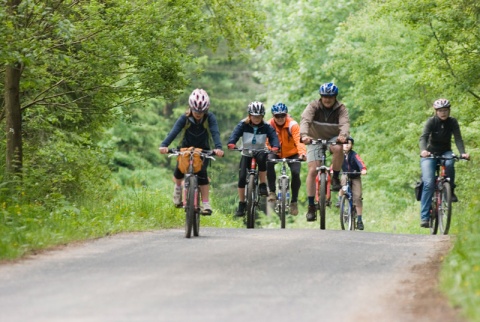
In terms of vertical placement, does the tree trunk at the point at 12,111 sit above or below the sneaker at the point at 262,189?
above

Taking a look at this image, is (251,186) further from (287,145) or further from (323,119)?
(323,119)

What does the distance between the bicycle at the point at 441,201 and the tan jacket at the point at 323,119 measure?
1500mm

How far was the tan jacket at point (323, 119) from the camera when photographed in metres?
16.7

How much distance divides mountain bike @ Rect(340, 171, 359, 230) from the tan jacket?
2592 millimetres

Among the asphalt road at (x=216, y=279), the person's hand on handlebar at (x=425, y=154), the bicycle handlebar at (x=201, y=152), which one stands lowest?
the asphalt road at (x=216, y=279)

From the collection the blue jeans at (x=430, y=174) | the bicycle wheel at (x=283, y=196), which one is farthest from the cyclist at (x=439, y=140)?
the bicycle wheel at (x=283, y=196)

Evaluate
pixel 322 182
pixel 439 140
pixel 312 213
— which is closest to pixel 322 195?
pixel 322 182

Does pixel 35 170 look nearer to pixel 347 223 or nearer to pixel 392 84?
pixel 347 223

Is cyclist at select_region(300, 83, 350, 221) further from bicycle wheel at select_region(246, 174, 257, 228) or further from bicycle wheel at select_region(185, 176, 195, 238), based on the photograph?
bicycle wheel at select_region(185, 176, 195, 238)

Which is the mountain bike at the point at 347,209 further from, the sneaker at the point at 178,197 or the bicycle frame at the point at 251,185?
the sneaker at the point at 178,197

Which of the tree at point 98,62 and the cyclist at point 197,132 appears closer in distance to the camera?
the cyclist at point 197,132

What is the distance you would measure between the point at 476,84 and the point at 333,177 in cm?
789

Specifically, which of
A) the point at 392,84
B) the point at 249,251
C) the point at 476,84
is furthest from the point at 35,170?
the point at 392,84

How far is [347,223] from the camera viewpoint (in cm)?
1945
